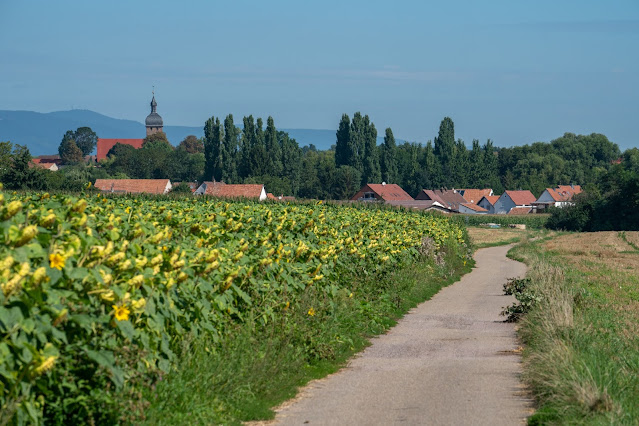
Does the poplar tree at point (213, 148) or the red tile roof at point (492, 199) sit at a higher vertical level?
the poplar tree at point (213, 148)

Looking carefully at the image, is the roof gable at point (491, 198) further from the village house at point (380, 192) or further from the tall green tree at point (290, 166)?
the tall green tree at point (290, 166)

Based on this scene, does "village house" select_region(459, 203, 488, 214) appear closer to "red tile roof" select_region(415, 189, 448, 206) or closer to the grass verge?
"red tile roof" select_region(415, 189, 448, 206)

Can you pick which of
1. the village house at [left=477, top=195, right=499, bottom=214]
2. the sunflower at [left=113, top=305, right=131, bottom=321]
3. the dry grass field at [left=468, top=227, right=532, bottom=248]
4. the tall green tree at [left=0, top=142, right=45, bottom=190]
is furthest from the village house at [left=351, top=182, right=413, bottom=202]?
the sunflower at [left=113, top=305, right=131, bottom=321]

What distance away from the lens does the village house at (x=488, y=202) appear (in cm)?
16201

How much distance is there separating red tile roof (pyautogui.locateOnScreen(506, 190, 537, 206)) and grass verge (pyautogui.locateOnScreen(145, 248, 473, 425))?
488 ft

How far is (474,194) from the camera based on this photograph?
16075 cm

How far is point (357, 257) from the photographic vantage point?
19.4 meters

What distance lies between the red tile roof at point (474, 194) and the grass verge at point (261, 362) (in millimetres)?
143853

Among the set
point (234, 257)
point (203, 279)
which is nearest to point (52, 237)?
point (203, 279)

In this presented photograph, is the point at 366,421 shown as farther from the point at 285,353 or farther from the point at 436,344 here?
the point at 436,344

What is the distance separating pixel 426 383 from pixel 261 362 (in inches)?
89.6

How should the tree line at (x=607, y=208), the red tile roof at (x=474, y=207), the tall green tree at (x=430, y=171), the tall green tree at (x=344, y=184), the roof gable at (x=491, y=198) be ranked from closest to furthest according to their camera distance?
1. the tree line at (x=607, y=208)
2. the tall green tree at (x=344, y=184)
3. the tall green tree at (x=430, y=171)
4. the red tile roof at (x=474, y=207)
5. the roof gable at (x=491, y=198)

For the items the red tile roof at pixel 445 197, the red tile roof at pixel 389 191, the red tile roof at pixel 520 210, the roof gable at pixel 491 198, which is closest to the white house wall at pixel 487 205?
the roof gable at pixel 491 198

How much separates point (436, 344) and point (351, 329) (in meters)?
1.47
